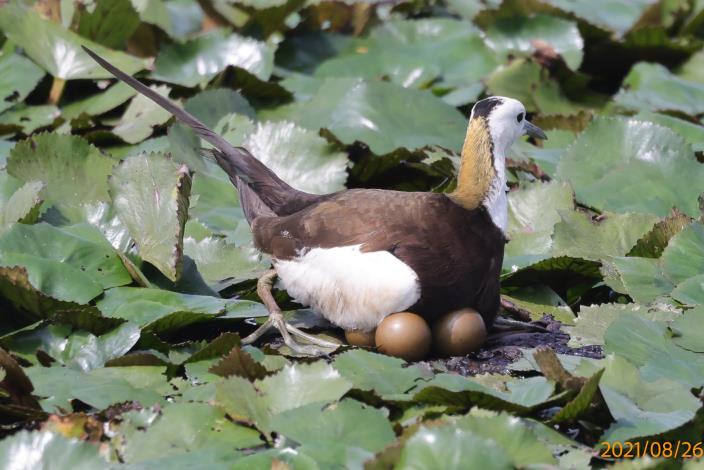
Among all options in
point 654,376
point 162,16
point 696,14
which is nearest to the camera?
point 654,376

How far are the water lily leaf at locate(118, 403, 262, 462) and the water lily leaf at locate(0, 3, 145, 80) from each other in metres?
2.92

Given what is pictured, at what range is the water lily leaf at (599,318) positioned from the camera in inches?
167

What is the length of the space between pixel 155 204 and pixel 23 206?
0.48 metres

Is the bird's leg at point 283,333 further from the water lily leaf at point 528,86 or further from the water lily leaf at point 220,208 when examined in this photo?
the water lily leaf at point 528,86

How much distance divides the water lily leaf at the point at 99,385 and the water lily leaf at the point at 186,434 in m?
0.19

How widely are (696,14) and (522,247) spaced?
3.33m

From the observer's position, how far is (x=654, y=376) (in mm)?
3740

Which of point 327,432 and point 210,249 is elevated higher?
point 327,432

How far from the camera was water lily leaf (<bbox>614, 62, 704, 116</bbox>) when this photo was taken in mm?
6555

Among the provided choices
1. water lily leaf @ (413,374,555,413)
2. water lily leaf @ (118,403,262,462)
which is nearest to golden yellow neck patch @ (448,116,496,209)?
water lily leaf @ (413,374,555,413)

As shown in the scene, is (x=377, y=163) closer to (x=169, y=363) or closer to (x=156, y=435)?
(x=169, y=363)

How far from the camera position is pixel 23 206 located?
4.46 meters

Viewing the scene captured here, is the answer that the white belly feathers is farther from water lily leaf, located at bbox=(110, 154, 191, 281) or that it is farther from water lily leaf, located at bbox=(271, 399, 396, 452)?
water lily leaf, located at bbox=(271, 399, 396, 452)

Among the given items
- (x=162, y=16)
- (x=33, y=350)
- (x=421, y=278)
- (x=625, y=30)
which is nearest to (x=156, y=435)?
(x=33, y=350)
